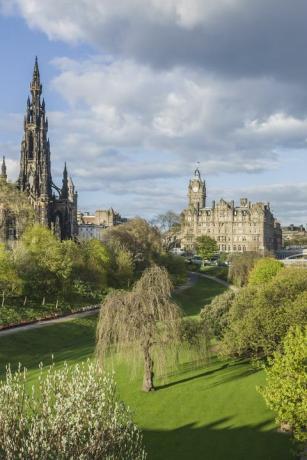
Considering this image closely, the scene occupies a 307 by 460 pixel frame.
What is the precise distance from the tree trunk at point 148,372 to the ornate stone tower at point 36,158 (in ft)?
252

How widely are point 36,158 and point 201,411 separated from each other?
299 feet

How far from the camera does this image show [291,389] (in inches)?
983

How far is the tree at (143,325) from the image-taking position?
35625 mm

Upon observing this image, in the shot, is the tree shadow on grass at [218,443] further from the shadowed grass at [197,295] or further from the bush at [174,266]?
the bush at [174,266]

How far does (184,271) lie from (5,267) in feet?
151

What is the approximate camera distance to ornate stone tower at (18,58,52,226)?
368 feet

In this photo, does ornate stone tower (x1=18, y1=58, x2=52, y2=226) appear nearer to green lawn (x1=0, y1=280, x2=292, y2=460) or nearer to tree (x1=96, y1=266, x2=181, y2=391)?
green lawn (x1=0, y1=280, x2=292, y2=460)

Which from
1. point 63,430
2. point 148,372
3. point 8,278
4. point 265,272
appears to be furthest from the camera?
point 265,272

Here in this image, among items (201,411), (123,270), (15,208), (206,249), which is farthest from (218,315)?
(206,249)

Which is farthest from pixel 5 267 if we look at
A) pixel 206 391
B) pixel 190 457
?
pixel 190 457

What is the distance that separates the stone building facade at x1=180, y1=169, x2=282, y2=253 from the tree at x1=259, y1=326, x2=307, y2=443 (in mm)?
146375

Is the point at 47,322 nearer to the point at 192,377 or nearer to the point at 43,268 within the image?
the point at 43,268

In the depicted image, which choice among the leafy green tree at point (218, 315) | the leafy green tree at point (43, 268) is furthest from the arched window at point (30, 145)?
the leafy green tree at point (218, 315)

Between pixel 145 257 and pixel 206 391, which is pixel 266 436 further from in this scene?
pixel 145 257
